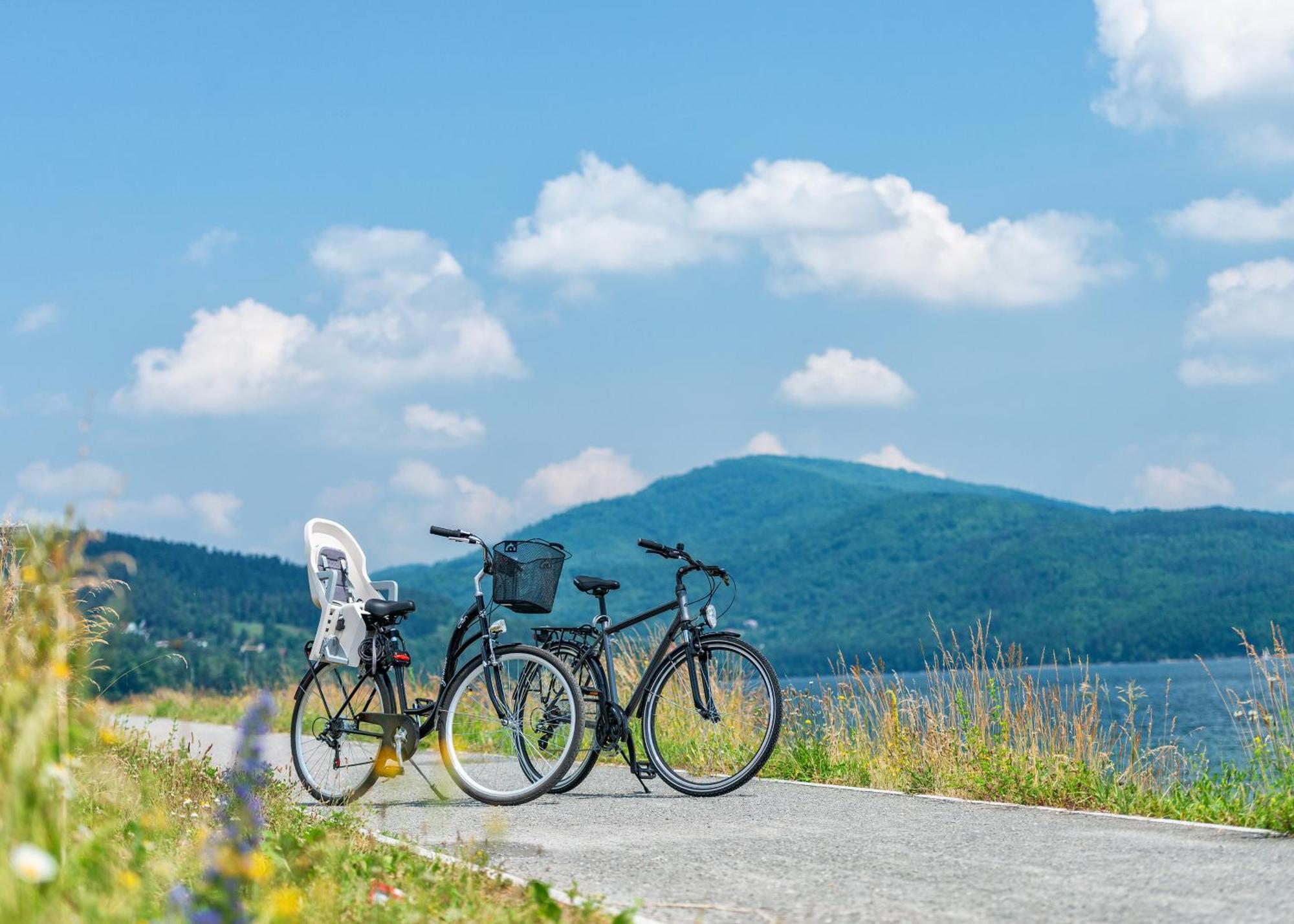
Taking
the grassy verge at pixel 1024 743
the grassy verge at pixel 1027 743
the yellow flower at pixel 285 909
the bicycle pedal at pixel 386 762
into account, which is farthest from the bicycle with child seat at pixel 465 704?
the yellow flower at pixel 285 909

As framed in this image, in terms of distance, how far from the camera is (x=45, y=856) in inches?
128

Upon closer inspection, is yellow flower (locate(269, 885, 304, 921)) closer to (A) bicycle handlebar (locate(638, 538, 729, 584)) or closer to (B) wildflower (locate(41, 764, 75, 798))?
(B) wildflower (locate(41, 764, 75, 798))

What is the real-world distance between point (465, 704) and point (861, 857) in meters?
2.90

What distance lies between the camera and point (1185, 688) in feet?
323

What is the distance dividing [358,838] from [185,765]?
3.49 m

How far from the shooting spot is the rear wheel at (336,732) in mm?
8453

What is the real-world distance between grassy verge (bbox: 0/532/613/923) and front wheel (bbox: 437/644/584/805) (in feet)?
3.61

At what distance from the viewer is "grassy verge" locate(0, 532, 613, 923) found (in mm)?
3668

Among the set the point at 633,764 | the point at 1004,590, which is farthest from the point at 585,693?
the point at 1004,590

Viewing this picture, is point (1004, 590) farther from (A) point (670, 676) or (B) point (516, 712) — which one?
(B) point (516, 712)

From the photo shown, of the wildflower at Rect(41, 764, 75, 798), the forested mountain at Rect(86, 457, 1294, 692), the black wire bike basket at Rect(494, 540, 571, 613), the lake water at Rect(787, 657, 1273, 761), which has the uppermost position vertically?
the forested mountain at Rect(86, 457, 1294, 692)

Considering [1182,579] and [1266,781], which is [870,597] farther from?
[1266,781]

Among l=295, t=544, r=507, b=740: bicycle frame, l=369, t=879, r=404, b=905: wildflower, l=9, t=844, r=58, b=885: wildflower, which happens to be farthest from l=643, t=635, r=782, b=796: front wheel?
l=9, t=844, r=58, b=885: wildflower

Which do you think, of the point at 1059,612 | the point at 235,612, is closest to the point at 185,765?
the point at 235,612
